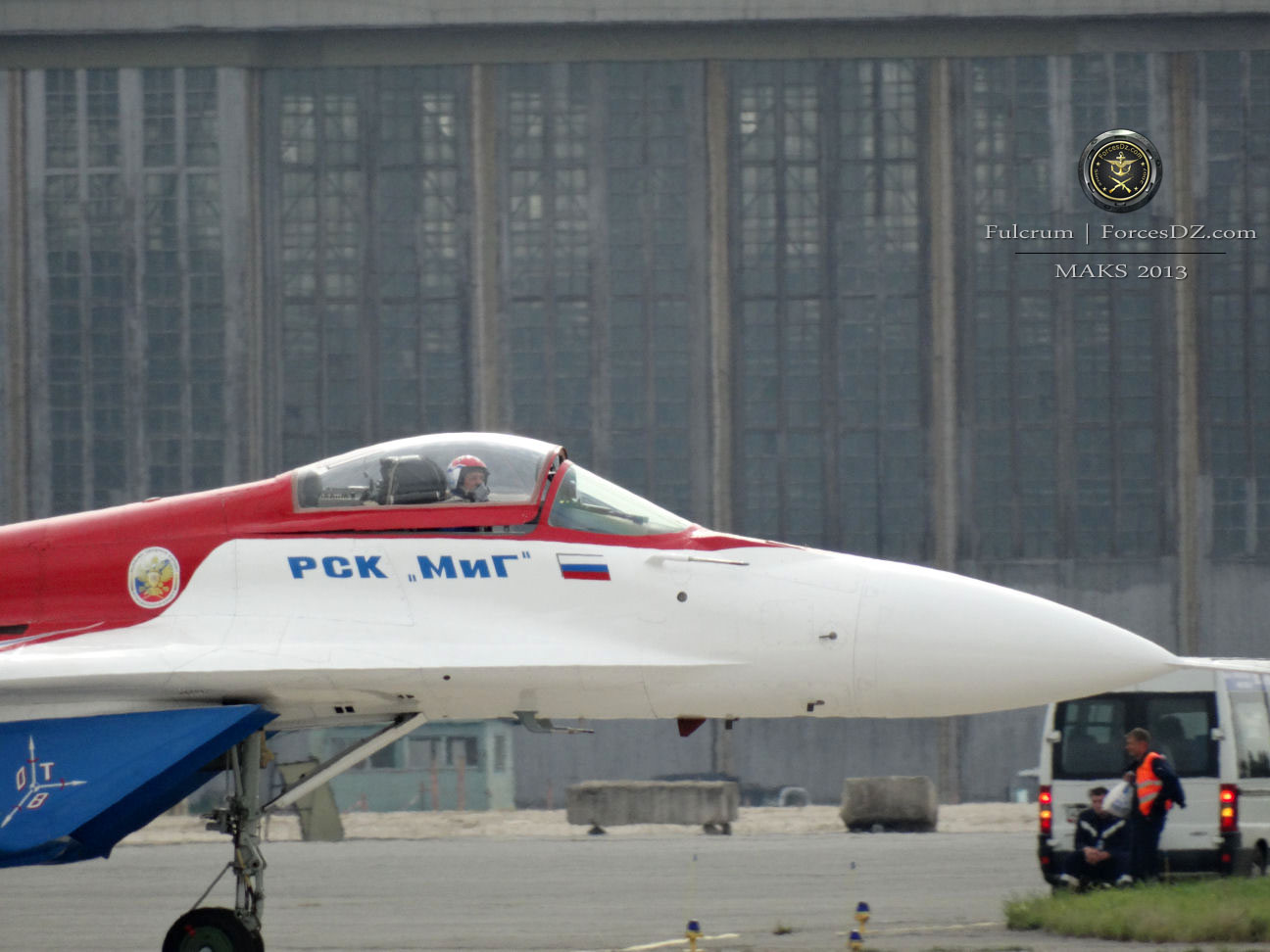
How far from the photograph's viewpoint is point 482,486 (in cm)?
998

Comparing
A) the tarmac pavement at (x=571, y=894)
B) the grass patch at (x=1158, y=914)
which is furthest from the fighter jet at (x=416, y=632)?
the grass patch at (x=1158, y=914)

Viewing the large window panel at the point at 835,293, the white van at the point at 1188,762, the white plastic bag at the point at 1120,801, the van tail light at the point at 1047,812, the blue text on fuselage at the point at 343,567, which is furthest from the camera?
the large window panel at the point at 835,293

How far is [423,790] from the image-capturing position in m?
38.2

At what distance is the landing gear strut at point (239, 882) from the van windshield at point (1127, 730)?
29.3ft

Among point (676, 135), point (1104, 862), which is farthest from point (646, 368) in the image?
point (1104, 862)

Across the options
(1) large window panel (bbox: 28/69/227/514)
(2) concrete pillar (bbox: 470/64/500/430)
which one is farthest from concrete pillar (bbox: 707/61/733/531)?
(1) large window panel (bbox: 28/69/227/514)

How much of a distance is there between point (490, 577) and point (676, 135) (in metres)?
32.4

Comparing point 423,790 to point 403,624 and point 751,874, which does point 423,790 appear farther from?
point 403,624

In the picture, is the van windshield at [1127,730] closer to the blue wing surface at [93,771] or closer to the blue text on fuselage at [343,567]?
the blue text on fuselage at [343,567]

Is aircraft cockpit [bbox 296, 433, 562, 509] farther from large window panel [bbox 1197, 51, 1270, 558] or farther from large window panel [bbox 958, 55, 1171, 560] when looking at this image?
large window panel [bbox 1197, 51, 1270, 558]

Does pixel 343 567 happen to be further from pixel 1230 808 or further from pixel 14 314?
pixel 14 314

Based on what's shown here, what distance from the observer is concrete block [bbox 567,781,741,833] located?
2952 cm

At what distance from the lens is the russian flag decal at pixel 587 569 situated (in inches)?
382

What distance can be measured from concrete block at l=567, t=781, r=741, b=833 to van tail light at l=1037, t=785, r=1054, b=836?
1312 centimetres
